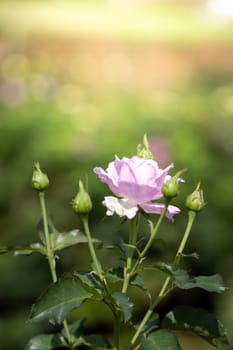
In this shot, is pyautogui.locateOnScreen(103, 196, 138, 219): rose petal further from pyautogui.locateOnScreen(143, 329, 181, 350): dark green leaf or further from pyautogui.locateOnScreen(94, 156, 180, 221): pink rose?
pyautogui.locateOnScreen(143, 329, 181, 350): dark green leaf

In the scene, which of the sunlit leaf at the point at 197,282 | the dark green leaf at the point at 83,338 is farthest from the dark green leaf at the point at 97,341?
the sunlit leaf at the point at 197,282

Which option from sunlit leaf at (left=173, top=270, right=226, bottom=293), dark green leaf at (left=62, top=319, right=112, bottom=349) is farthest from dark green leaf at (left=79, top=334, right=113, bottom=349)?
sunlit leaf at (left=173, top=270, right=226, bottom=293)

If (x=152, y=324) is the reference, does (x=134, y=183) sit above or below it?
above

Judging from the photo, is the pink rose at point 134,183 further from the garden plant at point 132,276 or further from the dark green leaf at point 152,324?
the dark green leaf at point 152,324

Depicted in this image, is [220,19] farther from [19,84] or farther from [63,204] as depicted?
[63,204]

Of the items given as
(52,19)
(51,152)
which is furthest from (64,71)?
(52,19)

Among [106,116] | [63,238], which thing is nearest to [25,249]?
[63,238]

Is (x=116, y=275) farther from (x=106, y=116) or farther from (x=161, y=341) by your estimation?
(x=106, y=116)
